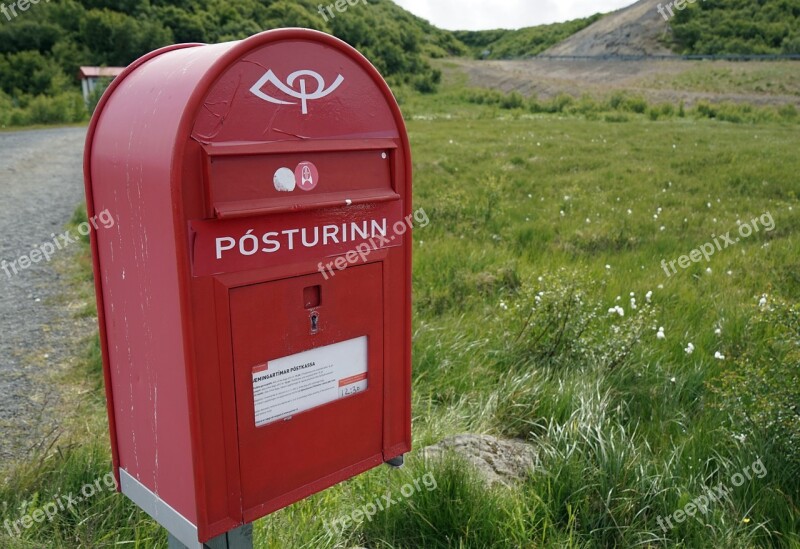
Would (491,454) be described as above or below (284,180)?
below

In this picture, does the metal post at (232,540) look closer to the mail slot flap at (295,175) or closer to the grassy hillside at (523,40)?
the mail slot flap at (295,175)

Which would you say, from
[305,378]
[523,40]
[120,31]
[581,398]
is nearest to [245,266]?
[305,378]

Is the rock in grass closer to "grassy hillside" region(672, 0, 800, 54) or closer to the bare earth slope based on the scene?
"grassy hillside" region(672, 0, 800, 54)

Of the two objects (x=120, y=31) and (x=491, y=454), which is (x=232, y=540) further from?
(x=120, y=31)

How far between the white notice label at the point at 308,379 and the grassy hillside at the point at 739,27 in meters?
47.1

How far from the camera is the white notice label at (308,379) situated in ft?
5.61

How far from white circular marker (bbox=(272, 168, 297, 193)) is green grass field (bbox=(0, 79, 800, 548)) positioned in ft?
4.31

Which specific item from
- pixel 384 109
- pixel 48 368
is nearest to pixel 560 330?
pixel 384 109

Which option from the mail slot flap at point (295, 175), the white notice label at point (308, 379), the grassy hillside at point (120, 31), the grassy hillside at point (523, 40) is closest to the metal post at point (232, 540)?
the white notice label at point (308, 379)

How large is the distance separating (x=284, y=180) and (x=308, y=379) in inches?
21.2

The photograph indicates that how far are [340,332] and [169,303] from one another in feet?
1.56

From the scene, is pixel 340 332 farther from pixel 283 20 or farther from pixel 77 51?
pixel 77 51

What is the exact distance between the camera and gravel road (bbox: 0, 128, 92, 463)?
363 cm

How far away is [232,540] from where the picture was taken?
1.77 metres
